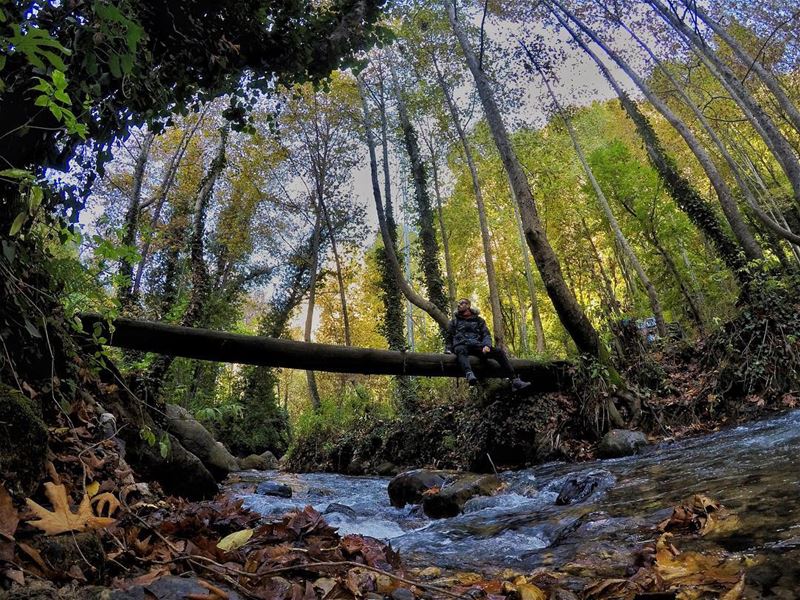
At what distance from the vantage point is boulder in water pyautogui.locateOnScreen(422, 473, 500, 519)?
16.6 feet

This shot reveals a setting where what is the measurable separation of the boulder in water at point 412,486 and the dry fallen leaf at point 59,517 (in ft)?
15.9

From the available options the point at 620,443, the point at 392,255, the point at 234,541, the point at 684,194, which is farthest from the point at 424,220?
the point at 234,541

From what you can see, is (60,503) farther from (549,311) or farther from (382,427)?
(549,311)

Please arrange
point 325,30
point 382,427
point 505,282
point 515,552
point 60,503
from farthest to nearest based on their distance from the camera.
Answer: point 505,282
point 382,427
point 325,30
point 515,552
point 60,503

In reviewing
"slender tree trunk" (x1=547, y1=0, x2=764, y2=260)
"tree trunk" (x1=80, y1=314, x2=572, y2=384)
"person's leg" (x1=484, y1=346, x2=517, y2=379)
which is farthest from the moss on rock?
"slender tree trunk" (x1=547, y1=0, x2=764, y2=260)

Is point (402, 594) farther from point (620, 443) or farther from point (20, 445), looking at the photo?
point (620, 443)

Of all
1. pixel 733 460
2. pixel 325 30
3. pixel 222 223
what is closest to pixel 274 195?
pixel 222 223

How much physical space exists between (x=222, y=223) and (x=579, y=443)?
15690mm

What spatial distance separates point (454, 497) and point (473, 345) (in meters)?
3.63

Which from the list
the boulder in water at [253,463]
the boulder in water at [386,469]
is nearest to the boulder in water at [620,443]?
the boulder in water at [386,469]

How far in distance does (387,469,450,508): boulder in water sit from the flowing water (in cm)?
20

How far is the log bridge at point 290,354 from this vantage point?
17.7ft

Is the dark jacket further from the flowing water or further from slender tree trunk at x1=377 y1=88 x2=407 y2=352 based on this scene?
slender tree trunk at x1=377 y1=88 x2=407 y2=352

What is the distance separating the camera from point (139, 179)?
39.5 feet
